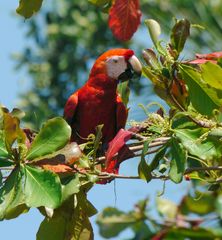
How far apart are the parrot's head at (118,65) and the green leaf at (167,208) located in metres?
1.75

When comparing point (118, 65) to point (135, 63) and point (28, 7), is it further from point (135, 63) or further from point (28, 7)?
point (28, 7)

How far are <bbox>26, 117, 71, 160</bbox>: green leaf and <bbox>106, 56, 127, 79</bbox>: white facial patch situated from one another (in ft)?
3.56

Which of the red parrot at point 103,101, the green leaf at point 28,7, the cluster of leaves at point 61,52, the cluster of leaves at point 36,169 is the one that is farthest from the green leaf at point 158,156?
the cluster of leaves at point 61,52

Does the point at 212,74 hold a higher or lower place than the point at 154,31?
lower

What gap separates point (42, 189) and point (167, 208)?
0.65 metres

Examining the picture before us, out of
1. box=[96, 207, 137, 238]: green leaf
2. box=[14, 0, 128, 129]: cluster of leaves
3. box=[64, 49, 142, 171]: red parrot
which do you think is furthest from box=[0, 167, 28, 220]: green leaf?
box=[14, 0, 128, 129]: cluster of leaves

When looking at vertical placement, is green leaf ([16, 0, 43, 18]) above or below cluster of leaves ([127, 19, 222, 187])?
above

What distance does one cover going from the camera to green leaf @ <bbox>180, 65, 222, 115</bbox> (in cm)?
143

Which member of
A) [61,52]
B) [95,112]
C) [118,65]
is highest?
[61,52]

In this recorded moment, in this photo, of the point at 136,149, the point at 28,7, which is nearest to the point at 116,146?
the point at 136,149

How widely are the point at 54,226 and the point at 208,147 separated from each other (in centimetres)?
38

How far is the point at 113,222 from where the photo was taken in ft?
2.40

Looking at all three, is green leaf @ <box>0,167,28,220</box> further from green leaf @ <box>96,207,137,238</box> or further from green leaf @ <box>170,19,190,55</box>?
green leaf @ <box>96,207,137,238</box>

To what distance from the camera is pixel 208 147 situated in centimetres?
134
